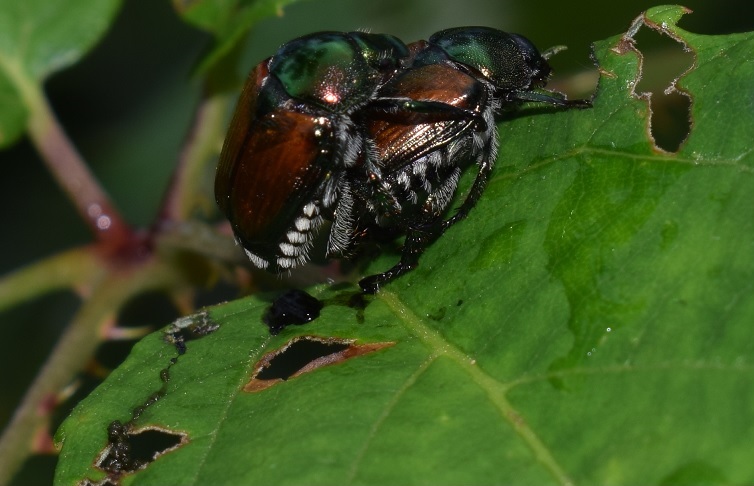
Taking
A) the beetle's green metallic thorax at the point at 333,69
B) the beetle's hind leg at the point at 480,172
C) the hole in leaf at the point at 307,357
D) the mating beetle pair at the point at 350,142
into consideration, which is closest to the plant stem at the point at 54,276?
the mating beetle pair at the point at 350,142

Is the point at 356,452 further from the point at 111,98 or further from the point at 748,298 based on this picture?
the point at 111,98

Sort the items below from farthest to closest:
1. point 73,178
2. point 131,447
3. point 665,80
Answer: point 73,178, point 665,80, point 131,447

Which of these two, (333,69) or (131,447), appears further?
(333,69)

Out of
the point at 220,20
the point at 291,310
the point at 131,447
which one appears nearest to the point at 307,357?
the point at 291,310

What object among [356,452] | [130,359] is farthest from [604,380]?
[130,359]

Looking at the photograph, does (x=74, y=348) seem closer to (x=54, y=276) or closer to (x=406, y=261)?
(x=54, y=276)

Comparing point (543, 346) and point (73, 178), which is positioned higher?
point (543, 346)

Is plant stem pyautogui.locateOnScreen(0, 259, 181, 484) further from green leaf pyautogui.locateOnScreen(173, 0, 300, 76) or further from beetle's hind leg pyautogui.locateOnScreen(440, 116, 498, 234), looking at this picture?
beetle's hind leg pyautogui.locateOnScreen(440, 116, 498, 234)

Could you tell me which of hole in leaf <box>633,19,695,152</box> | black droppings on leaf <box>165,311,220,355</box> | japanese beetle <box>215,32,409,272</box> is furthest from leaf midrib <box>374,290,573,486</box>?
hole in leaf <box>633,19,695,152</box>

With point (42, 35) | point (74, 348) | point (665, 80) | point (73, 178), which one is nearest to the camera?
point (74, 348)

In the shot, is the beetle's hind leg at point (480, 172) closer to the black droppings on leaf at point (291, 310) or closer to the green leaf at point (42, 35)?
the black droppings on leaf at point (291, 310)
